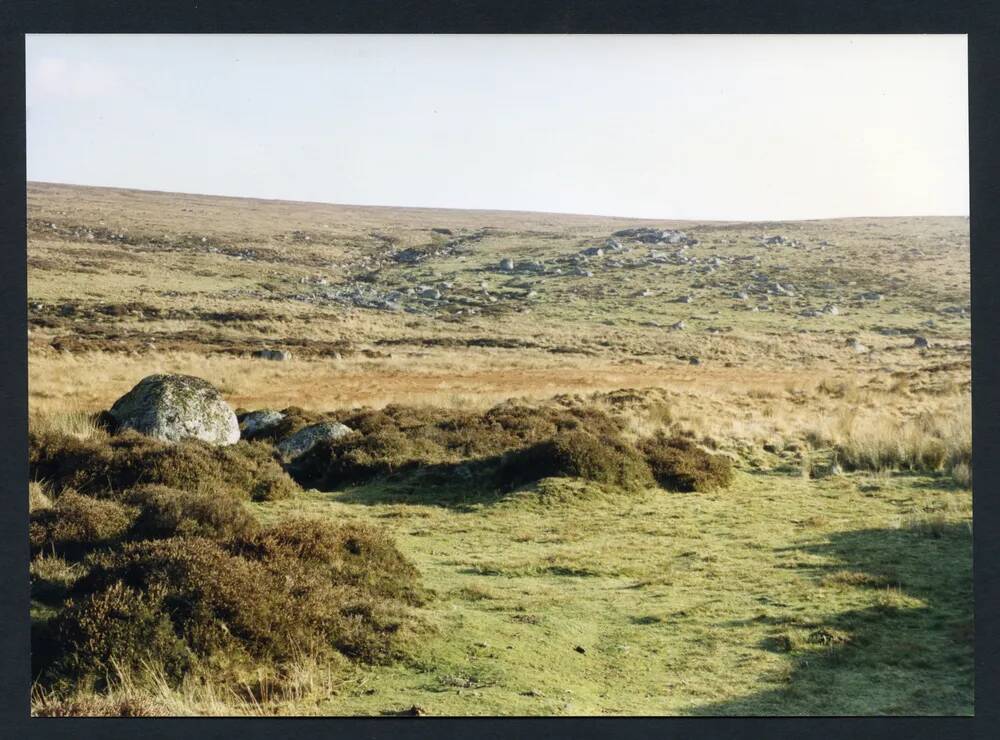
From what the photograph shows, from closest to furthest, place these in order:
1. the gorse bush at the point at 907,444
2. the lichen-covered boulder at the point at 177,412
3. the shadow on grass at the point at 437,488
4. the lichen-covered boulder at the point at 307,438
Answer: the shadow on grass at the point at 437,488
the lichen-covered boulder at the point at 177,412
the gorse bush at the point at 907,444
the lichen-covered boulder at the point at 307,438

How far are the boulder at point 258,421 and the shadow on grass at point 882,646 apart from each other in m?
11.2

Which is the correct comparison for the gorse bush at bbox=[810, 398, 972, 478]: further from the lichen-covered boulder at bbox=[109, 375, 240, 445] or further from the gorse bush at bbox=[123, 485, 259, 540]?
the lichen-covered boulder at bbox=[109, 375, 240, 445]

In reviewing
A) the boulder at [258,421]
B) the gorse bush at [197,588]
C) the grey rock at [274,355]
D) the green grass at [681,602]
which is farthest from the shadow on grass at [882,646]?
the grey rock at [274,355]

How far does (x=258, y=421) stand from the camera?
18.0 meters

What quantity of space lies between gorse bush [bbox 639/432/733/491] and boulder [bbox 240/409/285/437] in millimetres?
7414

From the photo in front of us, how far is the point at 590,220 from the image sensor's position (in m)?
91.2

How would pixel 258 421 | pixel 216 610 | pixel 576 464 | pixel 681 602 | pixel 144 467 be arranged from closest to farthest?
pixel 216 610
pixel 681 602
pixel 144 467
pixel 576 464
pixel 258 421

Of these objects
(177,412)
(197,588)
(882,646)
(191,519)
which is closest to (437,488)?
(177,412)

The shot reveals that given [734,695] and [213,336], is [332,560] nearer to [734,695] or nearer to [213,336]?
[734,695]

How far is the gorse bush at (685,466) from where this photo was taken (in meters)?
14.6

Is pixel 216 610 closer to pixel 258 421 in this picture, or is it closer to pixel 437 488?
pixel 437 488

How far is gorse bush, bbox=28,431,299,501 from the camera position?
12.6m

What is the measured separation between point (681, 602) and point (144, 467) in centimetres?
784

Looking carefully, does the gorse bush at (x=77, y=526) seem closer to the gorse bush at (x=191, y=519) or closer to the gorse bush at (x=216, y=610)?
the gorse bush at (x=191, y=519)
